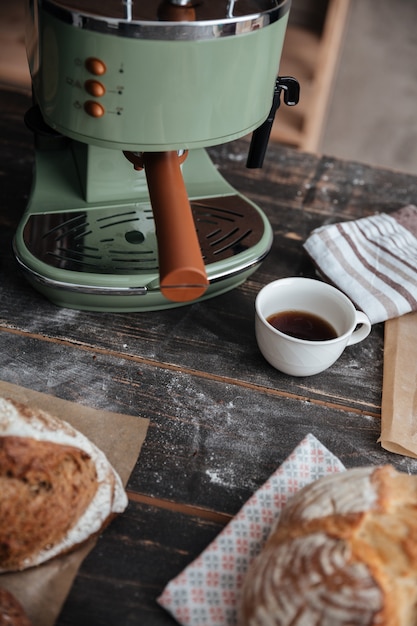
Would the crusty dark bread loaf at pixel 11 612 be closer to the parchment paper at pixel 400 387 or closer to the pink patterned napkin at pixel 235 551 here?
the pink patterned napkin at pixel 235 551

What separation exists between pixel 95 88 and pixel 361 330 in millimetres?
430

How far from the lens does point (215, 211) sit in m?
0.95

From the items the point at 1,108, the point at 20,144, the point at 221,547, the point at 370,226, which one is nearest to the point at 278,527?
the point at 221,547

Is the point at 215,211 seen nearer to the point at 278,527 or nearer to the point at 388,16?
the point at 278,527

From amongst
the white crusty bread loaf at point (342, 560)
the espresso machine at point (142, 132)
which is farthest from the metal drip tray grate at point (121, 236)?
the white crusty bread loaf at point (342, 560)

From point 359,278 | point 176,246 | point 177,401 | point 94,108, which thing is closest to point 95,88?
point 94,108

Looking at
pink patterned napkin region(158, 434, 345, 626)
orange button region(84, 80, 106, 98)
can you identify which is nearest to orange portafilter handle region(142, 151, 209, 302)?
orange button region(84, 80, 106, 98)

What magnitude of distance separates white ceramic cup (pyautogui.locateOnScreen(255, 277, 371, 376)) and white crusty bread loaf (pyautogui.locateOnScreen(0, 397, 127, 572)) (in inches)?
10.0

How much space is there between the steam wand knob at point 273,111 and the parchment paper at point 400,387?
285 mm

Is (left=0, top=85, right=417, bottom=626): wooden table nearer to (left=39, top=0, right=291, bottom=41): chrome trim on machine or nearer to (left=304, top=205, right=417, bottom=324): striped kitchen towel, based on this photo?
(left=304, top=205, right=417, bottom=324): striped kitchen towel

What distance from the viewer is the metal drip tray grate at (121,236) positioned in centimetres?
86

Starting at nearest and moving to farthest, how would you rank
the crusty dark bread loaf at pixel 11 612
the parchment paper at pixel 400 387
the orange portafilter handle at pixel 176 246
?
the crusty dark bread loaf at pixel 11 612, the orange portafilter handle at pixel 176 246, the parchment paper at pixel 400 387

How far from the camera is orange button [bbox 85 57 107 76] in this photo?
2.29 feet

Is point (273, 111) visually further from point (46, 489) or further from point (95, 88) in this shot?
point (46, 489)
